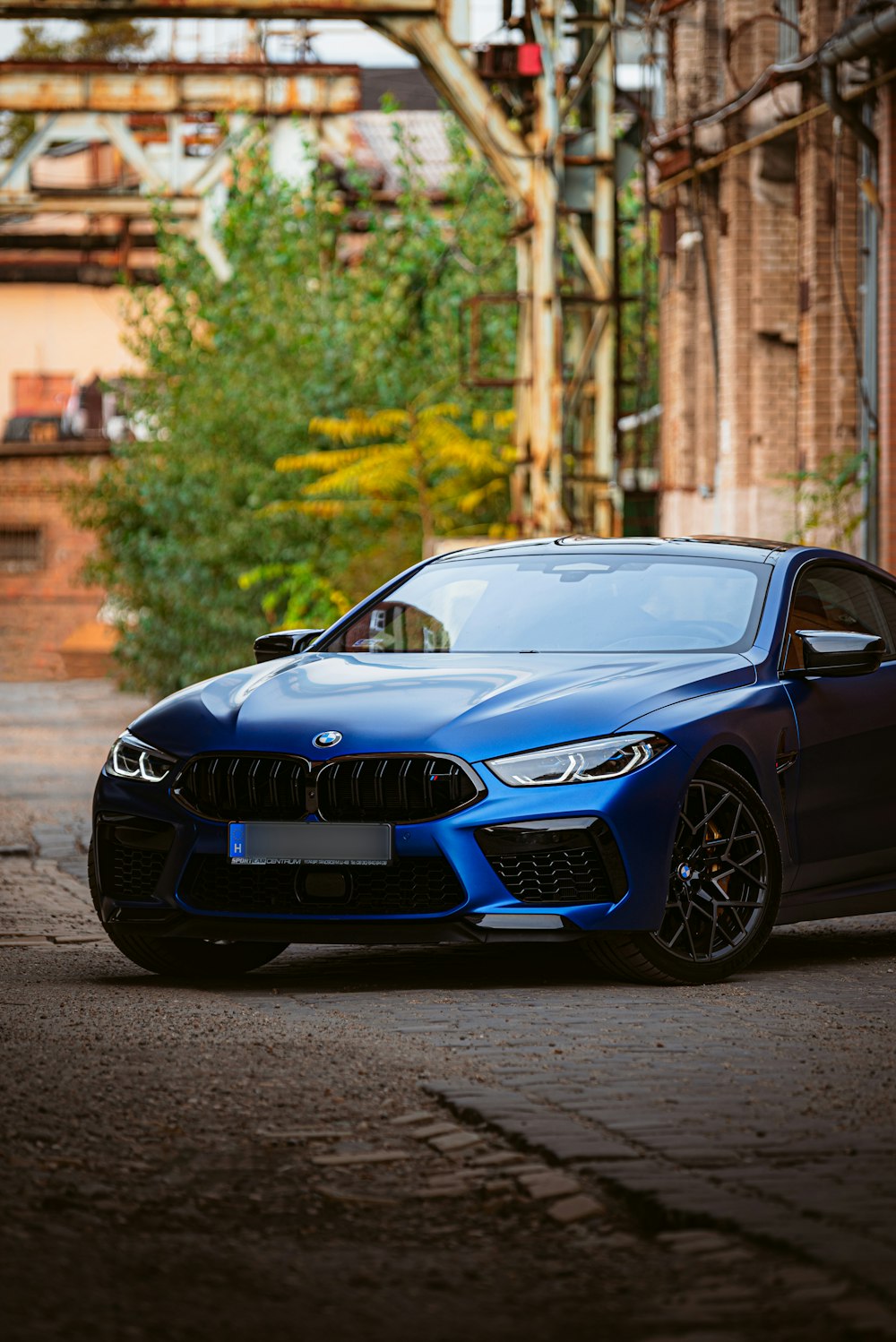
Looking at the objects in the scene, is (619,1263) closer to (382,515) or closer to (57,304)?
(382,515)

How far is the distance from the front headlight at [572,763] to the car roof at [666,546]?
5.27ft

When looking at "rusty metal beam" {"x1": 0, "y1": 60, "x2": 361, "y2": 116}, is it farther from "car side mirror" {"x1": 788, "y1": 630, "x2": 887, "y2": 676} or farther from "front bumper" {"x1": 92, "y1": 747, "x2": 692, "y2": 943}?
"front bumper" {"x1": 92, "y1": 747, "x2": 692, "y2": 943}

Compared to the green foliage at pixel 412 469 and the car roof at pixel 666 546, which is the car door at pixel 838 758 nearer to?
the car roof at pixel 666 546

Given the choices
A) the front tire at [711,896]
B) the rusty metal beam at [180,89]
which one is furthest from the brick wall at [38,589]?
the front tire at [711,896]

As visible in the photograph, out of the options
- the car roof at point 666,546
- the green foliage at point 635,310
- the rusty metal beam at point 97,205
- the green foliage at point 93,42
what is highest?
the green foliage at point 93,42

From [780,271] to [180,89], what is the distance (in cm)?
1435

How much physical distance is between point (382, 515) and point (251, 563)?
2001mm

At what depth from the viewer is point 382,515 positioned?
2752 centimetres

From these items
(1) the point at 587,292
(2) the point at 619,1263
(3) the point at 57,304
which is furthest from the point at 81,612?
(2) the point at 619,1263

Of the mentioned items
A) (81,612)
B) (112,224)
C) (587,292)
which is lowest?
(81,612)

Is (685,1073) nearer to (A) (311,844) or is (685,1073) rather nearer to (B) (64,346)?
(A) (311,844)

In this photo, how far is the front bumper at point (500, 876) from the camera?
7711 mm

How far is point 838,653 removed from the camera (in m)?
8.62

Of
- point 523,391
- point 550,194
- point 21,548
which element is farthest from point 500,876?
point 21,548
